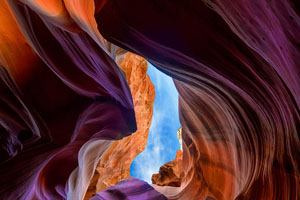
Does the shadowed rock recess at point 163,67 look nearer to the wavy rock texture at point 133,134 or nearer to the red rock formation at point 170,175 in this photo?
the red rock formation at point 170,175

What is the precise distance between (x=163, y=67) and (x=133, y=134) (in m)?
8.57

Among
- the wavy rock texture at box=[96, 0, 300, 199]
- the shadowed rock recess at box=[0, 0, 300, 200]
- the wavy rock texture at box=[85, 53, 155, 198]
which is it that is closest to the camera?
the wavy rock texture at box=[96, 0, 300, 199]

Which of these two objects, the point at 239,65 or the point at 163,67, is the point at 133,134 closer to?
the point at 163,67

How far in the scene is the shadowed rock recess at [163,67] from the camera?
2035 mm

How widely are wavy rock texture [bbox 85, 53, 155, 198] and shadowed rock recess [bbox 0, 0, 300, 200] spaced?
4.92 metres

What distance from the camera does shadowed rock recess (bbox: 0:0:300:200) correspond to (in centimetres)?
204

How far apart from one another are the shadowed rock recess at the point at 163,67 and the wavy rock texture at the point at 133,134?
4.92 metres

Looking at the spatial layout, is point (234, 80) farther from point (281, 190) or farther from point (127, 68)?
point (127, 68)

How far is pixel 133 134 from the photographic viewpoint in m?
11.8

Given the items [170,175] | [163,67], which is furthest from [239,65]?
[170,175]

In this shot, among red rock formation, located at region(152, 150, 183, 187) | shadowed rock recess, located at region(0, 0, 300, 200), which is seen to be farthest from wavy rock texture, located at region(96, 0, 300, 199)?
red rock formation, located at region(152, 150, 183, 187)

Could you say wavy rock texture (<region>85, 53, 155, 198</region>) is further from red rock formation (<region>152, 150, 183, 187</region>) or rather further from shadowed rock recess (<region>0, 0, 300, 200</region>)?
shadowed rock recess (<region>0, 0, 300, 200</region>)

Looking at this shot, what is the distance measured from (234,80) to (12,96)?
13.8 ft

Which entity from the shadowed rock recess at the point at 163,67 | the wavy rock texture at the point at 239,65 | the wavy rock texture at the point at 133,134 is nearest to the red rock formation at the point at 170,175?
the wavy rock texture at the point at 133,134
